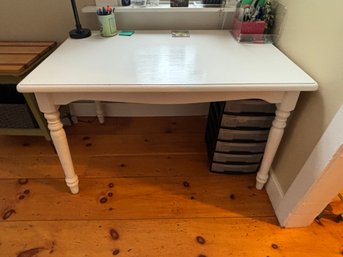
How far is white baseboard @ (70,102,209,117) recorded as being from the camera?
1.68m

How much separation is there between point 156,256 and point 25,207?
697mm

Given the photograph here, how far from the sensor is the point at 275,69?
90 centimetres

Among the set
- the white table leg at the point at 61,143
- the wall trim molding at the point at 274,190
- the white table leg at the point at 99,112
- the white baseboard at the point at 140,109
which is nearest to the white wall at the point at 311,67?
the wall trim molding at the point at 274,190

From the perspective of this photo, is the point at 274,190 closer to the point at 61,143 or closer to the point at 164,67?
the point at 164,67

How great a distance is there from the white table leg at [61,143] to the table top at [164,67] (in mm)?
165

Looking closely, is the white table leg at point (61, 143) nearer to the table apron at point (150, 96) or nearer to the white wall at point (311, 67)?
the table apron at point (150, 96)

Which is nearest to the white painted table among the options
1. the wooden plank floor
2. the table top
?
the table top

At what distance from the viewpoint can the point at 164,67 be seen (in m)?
0.90

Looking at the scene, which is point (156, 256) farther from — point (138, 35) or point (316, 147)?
point (138, 35)

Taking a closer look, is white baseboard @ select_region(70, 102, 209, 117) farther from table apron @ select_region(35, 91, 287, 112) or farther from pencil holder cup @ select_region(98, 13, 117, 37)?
table apron @ select_region(35, 91, 287, 112)

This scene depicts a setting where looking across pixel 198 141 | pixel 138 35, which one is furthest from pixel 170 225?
pixel 138 35

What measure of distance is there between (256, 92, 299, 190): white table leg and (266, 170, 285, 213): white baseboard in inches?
1.1

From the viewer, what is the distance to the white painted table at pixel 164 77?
803mm

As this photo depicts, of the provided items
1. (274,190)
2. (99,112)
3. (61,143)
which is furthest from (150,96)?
(99,112)
